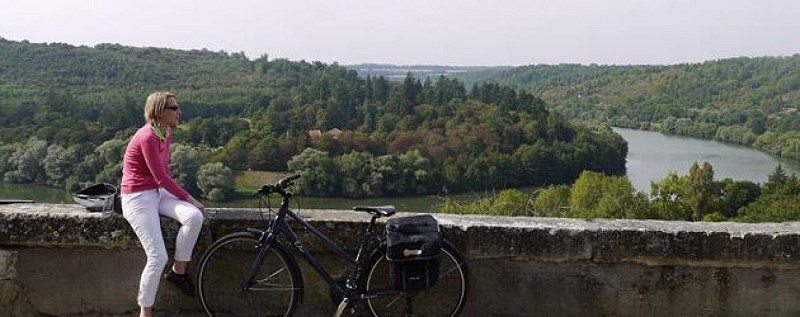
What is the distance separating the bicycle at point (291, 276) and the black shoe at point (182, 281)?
0.04 metres

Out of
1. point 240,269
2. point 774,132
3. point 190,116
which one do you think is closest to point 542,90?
point 774,132

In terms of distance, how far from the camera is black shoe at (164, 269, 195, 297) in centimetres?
349

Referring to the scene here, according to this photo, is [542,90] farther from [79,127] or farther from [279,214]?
[279,214]

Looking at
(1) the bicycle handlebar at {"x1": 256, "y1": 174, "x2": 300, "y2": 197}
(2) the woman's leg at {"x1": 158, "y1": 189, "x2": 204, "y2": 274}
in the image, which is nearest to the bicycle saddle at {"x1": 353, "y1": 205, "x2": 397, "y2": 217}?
(1) the bicycle handlebar at {"x1": 256, "y1": 174, "x2": 300, "y2": 197}

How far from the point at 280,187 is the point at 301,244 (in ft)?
1.02

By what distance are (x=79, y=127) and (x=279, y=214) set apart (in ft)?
208

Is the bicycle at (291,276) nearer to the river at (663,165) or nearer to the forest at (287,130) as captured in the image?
the forest at (287,130)

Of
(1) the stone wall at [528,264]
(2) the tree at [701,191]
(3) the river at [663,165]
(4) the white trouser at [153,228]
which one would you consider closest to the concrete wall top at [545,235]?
(1) the stone wall at [528,264]

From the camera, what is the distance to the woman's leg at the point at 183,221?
334 cm

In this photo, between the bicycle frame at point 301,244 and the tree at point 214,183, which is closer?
the bicycle frame at point 301,244

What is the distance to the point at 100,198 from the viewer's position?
11.9ft

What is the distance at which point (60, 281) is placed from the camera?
373cm

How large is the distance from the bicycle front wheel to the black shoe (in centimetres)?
4

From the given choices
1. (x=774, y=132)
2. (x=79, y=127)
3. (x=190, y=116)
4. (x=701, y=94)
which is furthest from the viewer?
(x=701, y=94)
